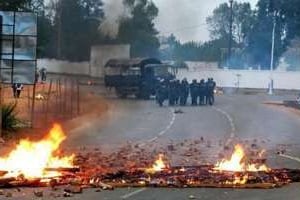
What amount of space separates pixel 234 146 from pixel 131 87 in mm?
27347

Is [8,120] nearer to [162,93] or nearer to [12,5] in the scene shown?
[12,5]

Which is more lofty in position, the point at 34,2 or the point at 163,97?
the point at 34,2

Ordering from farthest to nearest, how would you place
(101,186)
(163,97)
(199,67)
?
(199,67) → (163,97) → (101,186)

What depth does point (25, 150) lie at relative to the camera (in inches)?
531

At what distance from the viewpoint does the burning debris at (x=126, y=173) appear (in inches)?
410

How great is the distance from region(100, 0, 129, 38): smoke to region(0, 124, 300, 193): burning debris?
655 cm

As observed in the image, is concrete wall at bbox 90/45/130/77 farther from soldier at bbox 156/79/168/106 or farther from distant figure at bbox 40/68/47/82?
distant figure at bbox 40/68/47/82

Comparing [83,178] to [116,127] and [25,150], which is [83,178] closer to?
[25,150]

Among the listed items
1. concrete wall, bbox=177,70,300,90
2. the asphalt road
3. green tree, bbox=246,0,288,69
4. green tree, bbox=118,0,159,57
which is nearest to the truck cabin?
green tree, bbox=246,0,288,69

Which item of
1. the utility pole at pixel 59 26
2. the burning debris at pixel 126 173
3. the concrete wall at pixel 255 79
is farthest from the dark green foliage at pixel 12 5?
the concrete wall at pixel 255 79

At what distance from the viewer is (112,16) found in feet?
64.4

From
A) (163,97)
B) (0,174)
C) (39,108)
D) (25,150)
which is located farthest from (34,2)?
(0,174)

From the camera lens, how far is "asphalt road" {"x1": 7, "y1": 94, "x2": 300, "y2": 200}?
9672 mm

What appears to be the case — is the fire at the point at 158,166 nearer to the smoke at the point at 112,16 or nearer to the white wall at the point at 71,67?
the smoke at the point at 112,16
